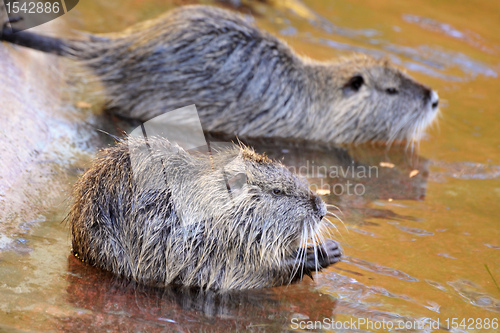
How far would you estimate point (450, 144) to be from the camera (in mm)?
4977

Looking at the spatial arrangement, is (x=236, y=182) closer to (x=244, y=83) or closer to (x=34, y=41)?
(x=244, y=83)

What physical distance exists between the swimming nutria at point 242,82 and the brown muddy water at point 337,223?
217 millimetres

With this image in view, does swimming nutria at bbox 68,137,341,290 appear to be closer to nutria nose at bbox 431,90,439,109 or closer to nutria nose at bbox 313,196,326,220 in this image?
nutria nose at bbox 313,196,326,220

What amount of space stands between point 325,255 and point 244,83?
2238 mm

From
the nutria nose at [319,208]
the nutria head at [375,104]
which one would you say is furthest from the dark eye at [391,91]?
the nutria nose at [319,208]

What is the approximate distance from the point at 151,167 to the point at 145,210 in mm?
200

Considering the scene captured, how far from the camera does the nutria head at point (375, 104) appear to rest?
5.21 metres

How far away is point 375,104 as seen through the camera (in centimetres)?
527

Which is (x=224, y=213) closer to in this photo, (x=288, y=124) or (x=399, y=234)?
(x=399, y=234)

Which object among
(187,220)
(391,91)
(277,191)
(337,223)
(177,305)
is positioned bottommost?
(177,305)

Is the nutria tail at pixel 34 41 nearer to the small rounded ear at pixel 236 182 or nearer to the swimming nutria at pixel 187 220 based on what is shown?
the swimming nutria at pixel 187 220

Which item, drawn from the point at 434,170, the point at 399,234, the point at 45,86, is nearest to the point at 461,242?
the point at 399,234

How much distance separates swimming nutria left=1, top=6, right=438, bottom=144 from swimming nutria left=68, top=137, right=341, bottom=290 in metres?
1.94

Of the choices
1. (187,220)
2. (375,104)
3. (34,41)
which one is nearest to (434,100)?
(375,104)
